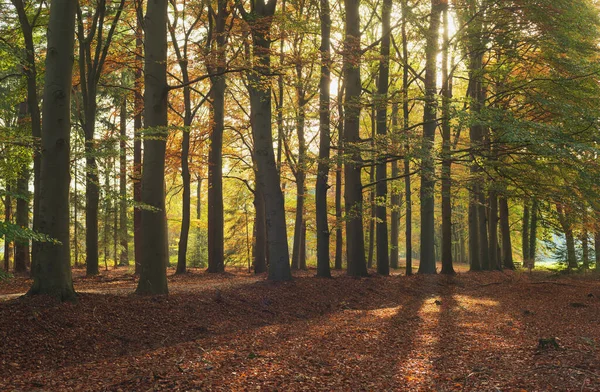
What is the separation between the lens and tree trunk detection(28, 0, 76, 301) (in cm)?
784

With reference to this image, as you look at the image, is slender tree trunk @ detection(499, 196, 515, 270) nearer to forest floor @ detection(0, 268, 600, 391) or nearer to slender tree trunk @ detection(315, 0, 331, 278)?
forest floor @ detection(0, 268, 600, 391)

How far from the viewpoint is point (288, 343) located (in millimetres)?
7773

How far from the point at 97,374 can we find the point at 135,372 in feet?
1.63

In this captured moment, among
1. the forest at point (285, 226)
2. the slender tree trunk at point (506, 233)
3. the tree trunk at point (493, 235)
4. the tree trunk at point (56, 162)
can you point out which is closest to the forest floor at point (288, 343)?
the forest at point (285, 226)

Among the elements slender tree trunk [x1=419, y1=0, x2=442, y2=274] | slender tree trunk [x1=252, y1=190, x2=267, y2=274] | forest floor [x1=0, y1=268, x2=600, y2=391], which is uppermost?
slender tree trunk [x1=419, y1=0, x2=442, y2=274]

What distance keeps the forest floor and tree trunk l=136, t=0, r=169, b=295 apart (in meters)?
0.59

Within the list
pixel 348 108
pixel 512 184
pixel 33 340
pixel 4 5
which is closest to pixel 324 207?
pixel 348 108

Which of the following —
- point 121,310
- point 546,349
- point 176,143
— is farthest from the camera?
point 176,143

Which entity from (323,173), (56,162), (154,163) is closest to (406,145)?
(323,173)

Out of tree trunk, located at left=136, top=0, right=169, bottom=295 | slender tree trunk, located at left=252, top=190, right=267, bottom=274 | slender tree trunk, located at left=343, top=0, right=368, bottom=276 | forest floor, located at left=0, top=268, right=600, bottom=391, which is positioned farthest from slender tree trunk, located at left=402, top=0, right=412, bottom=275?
tree trunk, located at left=136, top=0, right=169, bottom=295

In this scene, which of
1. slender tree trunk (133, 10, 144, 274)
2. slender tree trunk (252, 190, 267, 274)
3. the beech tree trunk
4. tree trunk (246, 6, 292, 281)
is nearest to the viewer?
tree trunk (246, 6, 292, 281)

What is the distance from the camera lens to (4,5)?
1448 cm

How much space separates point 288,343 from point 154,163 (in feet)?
15.7

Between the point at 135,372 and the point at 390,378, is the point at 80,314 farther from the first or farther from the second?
the point at 390,378
